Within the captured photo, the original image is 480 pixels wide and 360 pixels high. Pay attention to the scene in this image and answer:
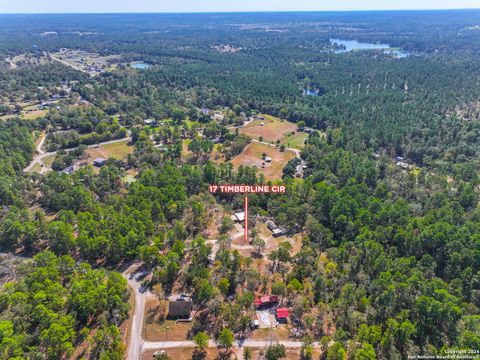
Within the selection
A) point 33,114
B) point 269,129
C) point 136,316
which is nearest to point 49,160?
point 33,114

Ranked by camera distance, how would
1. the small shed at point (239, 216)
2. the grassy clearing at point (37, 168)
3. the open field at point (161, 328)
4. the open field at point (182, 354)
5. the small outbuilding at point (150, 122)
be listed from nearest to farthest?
the open field at point (182, 354)
the open field at point (161, 328)
the small shed at point (239, 216)
the grassy clearing at point (37, 168)
the small outbuilding at point (150, 122)

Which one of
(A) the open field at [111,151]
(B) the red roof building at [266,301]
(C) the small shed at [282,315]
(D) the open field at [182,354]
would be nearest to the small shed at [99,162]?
(A) the open field at [111,151]

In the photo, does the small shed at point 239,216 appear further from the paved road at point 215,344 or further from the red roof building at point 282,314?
the paved road at point 215,344

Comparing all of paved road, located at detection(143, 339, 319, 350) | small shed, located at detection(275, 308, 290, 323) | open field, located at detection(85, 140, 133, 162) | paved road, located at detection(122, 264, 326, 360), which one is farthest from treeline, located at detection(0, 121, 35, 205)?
small shed, located at detection(275, 308, 290, 323)

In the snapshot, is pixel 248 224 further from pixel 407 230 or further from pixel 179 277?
pixel 407 230

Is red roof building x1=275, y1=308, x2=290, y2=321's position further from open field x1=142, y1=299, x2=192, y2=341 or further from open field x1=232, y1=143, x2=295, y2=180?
open field x1=232, y1=143, x2=295, y2=180

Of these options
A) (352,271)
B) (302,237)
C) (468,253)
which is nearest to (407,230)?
(468,253)
